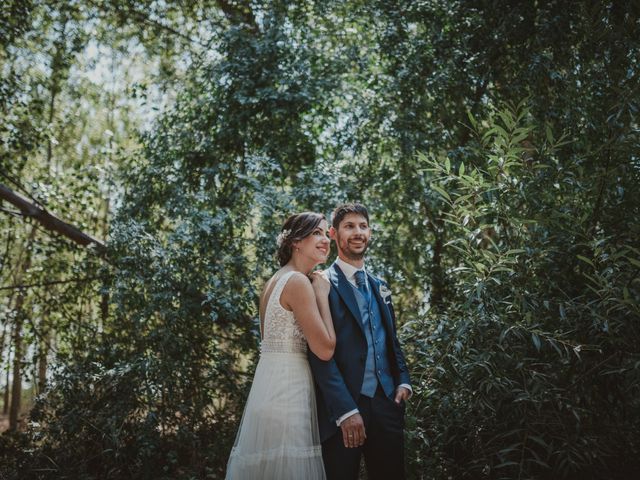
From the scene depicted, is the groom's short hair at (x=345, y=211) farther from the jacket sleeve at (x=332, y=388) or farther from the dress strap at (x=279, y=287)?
the jacket sleeve at (x=332, y=388)

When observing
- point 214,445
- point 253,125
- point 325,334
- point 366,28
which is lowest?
point 214,445

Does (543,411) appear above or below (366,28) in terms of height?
below

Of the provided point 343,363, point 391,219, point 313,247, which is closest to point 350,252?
point 313,247

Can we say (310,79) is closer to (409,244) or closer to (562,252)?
(409,244)

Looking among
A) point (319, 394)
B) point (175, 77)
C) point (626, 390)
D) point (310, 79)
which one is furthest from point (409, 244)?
point (175, 77)

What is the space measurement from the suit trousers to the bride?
0.07 m

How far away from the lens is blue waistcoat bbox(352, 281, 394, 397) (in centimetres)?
275

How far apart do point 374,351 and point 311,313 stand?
0.41 meters

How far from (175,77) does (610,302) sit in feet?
19.0

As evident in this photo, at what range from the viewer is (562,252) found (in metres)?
3.56

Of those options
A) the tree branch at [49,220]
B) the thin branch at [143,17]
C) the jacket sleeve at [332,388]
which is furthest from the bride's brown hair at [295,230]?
the thin branch at [143,17]

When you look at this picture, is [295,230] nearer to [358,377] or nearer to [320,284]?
[320,284]

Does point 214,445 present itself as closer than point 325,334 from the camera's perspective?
No

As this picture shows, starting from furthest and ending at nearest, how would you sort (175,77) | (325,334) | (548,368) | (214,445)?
(175,77) < (214,445) < (548,368) < (325,334)
